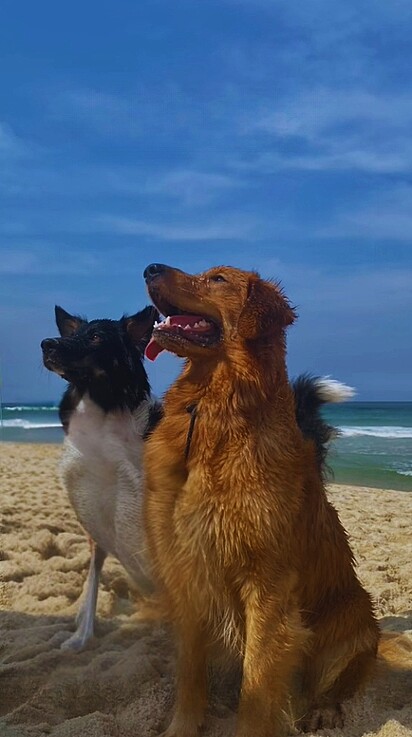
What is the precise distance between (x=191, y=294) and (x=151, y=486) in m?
0.69

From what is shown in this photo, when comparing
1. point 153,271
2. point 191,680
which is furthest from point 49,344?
point 191,680

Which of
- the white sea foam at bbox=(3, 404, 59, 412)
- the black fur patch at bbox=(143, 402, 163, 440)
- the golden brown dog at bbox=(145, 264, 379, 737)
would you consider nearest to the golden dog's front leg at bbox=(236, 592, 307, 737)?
the golden brown dog at bbox=(145, 264, 379, 737)

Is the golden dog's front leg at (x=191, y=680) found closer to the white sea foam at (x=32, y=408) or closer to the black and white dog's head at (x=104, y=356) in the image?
the black and white dog's head at (x=104, y=356)

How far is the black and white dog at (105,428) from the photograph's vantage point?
286 centimetres

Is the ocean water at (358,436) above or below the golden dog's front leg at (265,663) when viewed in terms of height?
above

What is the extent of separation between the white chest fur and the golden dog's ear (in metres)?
1.00

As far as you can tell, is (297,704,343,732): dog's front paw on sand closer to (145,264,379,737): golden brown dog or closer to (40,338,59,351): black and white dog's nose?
(145,264,379,737): golden brown dog

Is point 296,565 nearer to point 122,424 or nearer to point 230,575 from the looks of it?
point 230,575

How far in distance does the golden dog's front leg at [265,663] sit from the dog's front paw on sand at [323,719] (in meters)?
0.27

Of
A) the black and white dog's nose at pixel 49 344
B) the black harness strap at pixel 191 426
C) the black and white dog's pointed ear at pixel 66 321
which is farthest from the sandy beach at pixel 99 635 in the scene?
the black harness strap at pixel 191 426

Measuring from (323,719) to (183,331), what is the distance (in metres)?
1.49

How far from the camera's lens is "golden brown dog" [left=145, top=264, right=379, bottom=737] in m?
2.14

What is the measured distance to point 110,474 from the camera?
10.2 feet

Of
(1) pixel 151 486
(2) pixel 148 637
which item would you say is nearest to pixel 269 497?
(1) pixel 151 486
